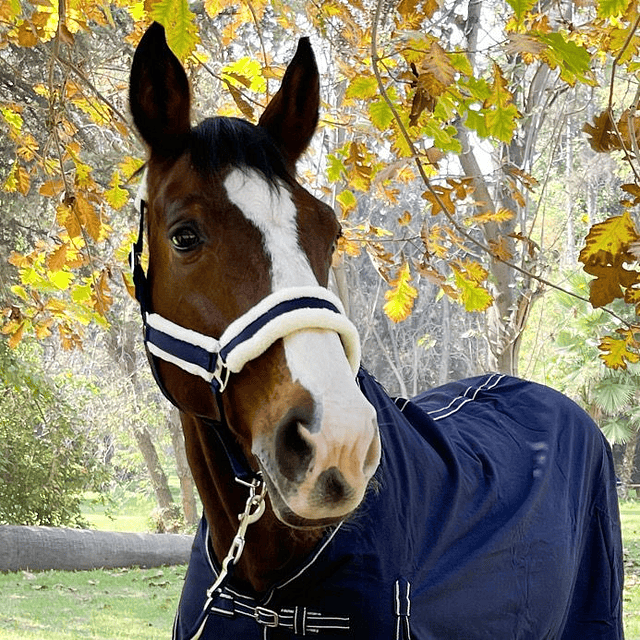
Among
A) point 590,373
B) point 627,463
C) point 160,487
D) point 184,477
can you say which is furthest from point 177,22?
point 627,463

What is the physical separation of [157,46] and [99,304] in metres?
1.18

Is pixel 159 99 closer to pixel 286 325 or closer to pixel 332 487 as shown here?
pixel 286 325

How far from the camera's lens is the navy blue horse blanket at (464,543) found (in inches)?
61.7

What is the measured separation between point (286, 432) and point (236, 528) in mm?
471

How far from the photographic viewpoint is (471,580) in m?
1.83

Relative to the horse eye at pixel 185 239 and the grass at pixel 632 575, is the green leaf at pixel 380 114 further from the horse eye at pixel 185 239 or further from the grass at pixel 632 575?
the grass at pixel 632 575

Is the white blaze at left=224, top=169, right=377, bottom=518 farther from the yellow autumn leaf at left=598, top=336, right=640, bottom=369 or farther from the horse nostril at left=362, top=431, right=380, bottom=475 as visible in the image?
the yellow autumn leaf at left=598, top=336, right=640, bottom=369

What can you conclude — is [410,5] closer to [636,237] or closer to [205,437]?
[636,237]

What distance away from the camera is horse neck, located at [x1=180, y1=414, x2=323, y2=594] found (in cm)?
158

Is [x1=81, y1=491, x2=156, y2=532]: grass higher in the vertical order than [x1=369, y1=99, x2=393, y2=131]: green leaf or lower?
lower

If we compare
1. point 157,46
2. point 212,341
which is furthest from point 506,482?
point 157,46

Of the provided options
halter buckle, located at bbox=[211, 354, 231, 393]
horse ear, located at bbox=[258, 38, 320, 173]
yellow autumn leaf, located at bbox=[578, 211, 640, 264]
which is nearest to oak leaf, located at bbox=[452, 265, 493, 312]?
horse ear, located at bbox=[258, 38, 320, 173]

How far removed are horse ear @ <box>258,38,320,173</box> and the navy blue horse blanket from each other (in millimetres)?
532

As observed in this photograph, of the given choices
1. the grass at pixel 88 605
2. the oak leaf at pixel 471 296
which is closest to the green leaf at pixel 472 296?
the oak leaf at pixel 471 296
